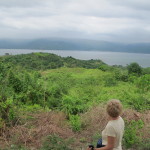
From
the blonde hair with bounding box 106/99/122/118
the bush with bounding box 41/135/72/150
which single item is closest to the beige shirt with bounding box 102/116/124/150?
the blonde hair with bounding box 106/99/122/118

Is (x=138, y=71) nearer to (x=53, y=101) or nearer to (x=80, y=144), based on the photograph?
(x=53, y=101)

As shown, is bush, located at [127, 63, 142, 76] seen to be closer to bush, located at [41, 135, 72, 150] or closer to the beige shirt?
bush, located at [41, 135, 72, 150]

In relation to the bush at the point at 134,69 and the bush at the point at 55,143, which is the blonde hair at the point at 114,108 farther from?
the bush at the point at 134,69

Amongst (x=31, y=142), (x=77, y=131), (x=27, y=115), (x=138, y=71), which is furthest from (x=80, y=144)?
(x=138, y=71)

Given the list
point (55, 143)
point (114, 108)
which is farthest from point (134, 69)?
point (114, 108)

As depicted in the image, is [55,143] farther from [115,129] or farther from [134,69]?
[134,69]

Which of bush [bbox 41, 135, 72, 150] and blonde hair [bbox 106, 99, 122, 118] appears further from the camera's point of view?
bush [bbox 41, 135, 72, 150]

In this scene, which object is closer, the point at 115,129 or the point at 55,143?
the point at 115,129

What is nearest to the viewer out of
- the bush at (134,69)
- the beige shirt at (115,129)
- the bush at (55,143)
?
the beige shirt at (115,129)

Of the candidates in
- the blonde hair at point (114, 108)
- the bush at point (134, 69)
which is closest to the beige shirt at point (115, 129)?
the blonde hair at point (114, 108)

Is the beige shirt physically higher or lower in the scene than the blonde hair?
lower

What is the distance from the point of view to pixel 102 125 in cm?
652

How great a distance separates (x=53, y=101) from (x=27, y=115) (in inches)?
96.0

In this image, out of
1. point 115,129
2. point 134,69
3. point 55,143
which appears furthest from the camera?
point 134,69
